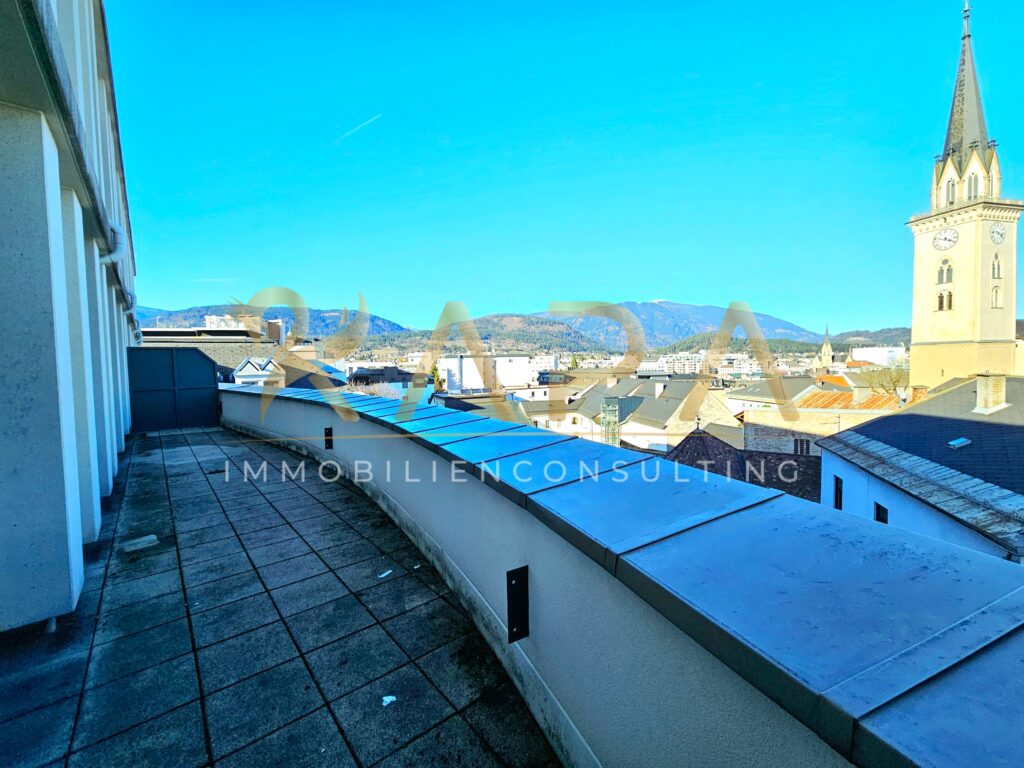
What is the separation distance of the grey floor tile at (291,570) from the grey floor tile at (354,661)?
0.99 meters

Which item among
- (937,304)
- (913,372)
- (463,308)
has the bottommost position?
(913,372)

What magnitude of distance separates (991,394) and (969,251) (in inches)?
1591

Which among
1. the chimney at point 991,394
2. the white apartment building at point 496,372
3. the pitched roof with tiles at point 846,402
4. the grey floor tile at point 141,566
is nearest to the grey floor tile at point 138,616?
the grey floor tile at point 141,566

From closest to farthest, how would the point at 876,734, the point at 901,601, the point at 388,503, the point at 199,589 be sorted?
1. the point at 876,734
2. the point at 901,601
3. the point at 199,589
4. the point at 388,503

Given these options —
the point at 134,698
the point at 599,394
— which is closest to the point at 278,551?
the point at 134,698

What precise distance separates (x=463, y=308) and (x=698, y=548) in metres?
5.31

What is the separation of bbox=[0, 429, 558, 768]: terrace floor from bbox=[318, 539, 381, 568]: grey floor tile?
2 cm

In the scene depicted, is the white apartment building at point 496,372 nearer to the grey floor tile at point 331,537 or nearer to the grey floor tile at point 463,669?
the grey floor tile at point 331,537

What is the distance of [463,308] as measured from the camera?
21.3 feet

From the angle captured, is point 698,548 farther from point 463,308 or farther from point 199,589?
point 463,308

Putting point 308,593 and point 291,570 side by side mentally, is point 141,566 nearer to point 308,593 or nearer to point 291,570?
point 291,570

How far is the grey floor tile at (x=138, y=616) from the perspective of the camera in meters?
2.95

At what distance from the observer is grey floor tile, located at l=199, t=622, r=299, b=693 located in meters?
2.55

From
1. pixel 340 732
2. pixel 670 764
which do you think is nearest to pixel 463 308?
pixel 340 732
